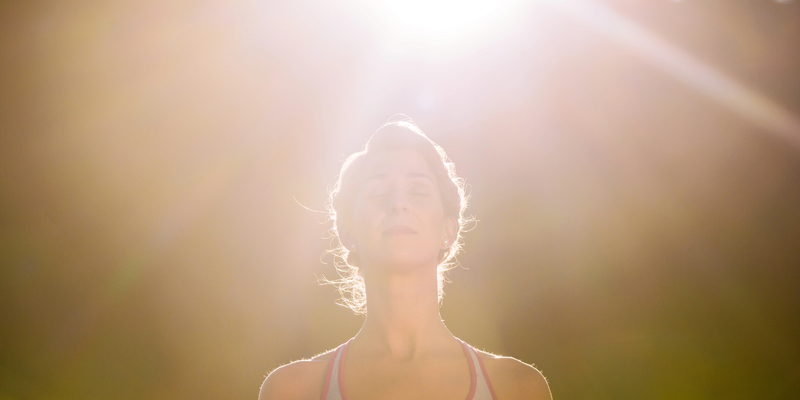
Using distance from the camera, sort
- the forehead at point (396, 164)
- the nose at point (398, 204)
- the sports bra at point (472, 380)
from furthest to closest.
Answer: the forehead at point (396, 164), the nose at point (398, 204), the sports bra at point (472, 380)

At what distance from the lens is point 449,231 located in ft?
5.27

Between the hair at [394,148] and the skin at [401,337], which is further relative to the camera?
the hair at [394,148]

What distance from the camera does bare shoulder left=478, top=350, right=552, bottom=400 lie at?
4.41ft

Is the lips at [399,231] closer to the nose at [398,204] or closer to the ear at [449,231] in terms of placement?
the nose at [398,204]

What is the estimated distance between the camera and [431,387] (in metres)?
1.32

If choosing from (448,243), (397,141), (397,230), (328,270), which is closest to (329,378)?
(397,230)

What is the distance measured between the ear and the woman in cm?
6

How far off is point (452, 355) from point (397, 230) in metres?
0.34

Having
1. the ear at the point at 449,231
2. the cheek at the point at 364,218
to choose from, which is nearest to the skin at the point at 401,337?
the cheek at the point at 364,218

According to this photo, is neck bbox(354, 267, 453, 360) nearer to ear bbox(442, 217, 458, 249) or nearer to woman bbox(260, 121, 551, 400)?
woman bbox(260, 121, 551, 400)

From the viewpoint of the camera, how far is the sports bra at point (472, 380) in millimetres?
1300

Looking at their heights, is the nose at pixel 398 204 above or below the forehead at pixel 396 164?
below

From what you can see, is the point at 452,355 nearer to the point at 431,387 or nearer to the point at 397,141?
the point at 431,387

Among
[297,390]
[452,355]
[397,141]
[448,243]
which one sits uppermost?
[397,141]
